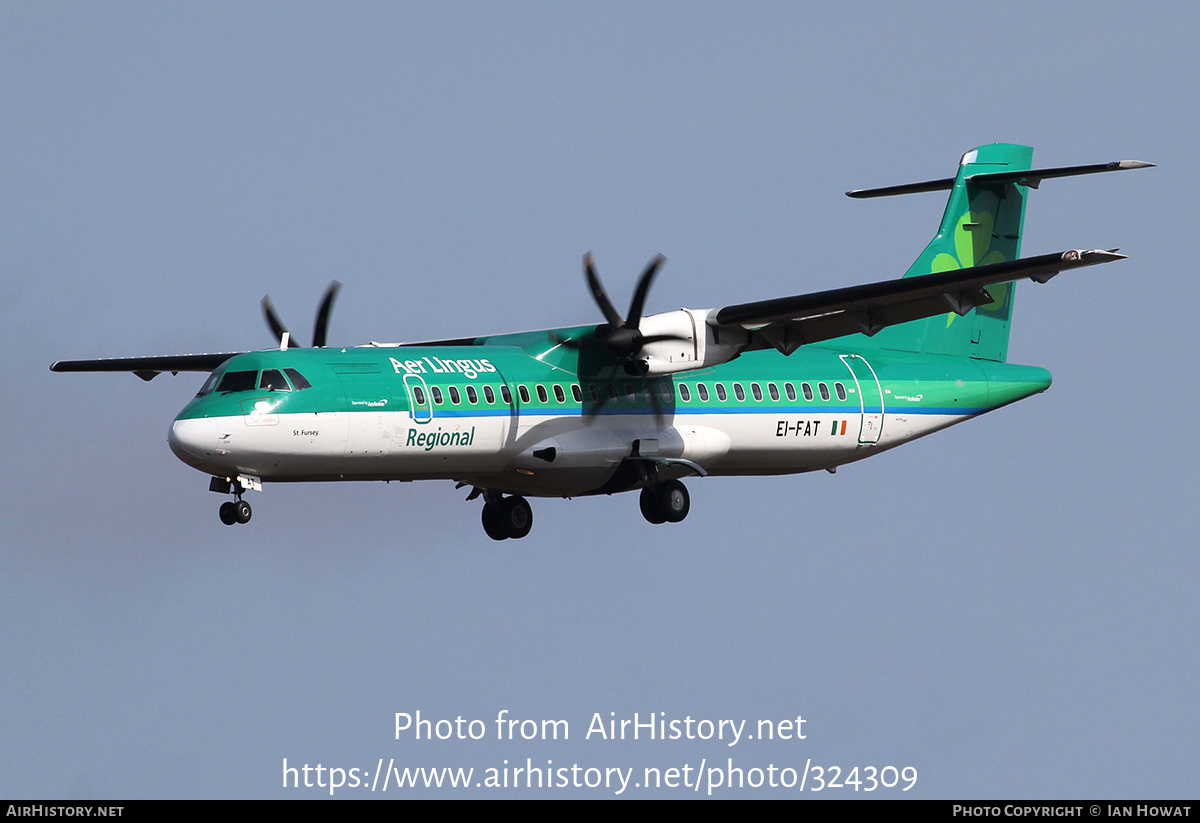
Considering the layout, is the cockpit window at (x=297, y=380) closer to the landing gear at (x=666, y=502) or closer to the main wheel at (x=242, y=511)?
the main wheel at (x=242, y=511)

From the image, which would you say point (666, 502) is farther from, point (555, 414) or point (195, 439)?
point (195, 439)

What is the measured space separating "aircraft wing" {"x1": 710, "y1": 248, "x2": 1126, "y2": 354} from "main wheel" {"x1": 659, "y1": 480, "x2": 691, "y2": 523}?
266 cm

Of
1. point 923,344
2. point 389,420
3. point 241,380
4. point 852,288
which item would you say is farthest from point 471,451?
point 923,344

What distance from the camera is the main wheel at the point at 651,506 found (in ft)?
89.4

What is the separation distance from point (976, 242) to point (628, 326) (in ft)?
25.7

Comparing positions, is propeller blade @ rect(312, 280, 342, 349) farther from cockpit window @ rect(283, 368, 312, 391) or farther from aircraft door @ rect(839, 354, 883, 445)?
aircraft door @ rect(839, 354, 883, 445)

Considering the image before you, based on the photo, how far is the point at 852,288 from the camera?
25.5 metres

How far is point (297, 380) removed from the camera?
24.0m

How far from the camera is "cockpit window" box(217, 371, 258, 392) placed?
23703 millimetres

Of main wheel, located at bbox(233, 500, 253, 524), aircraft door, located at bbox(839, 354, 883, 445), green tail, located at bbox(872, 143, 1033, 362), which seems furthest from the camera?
green tail, located at bbox(872, 143, 1033, 362)

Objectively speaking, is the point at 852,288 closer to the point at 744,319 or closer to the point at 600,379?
the point at 744,319

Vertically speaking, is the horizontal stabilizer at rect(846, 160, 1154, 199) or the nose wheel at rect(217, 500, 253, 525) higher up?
the horizontal stabilizer at rect(846, 160, 1154, 199)

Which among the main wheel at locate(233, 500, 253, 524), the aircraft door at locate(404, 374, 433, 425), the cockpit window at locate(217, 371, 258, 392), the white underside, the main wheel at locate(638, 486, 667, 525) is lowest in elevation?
the main wheel at locate(638, 486, 667, 525)

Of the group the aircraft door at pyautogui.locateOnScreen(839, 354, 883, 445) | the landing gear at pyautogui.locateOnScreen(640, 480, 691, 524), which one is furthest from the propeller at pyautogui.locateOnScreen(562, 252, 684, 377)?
the aircraft door at pyautogui.locateOnScreen(839, 354, 883, 445)
